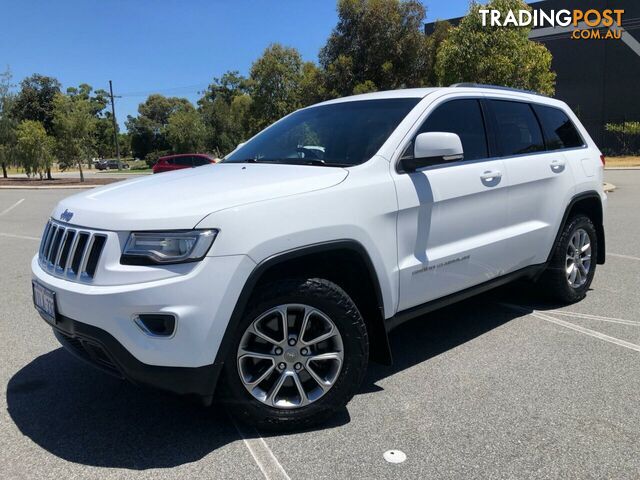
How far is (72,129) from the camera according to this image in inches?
1344

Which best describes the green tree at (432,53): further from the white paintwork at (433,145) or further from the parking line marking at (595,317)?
the white paintwork at (433,145)

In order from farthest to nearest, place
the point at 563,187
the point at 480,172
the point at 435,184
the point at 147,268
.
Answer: the point at 563,187 → the point at 480,172 → the point at 435,184 → the point at 147,268

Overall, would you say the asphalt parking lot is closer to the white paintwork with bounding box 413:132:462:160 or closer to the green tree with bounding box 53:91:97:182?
the white paintwork with bounding box 413:132:462:160

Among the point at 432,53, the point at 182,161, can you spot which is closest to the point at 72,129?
the point at 182,161

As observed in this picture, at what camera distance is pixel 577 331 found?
4434mm

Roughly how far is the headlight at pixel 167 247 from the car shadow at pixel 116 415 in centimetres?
92

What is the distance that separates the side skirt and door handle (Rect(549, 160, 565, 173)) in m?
0.79

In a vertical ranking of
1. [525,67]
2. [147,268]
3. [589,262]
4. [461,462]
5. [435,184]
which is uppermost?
[525,67]

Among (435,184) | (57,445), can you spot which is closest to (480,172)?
(435,184)

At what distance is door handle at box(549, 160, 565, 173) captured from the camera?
4559 mm

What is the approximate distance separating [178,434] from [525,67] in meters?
15.8

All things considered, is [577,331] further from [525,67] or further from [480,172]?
[525,67]

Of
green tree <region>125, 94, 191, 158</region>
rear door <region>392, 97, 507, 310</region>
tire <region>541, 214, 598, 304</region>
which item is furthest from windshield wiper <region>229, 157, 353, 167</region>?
green tree <region>125, 94, 191, 158</region>

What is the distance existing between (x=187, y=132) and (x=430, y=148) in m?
49.9
